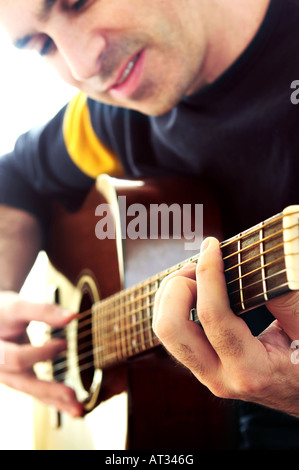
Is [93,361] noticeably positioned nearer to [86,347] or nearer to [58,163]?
[86,347]

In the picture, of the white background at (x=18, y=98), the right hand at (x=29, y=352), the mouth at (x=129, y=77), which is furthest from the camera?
the white background at (x=18, y=98)

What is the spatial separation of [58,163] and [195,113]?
449 millimetres

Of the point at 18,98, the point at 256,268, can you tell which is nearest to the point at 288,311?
the point at 256,268

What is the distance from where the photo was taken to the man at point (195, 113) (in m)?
0.56

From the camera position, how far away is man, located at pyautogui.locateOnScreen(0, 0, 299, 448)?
1.83 feet

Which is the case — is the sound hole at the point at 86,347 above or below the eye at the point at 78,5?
below

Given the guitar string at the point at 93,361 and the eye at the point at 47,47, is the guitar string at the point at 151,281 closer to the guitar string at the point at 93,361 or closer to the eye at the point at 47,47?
the guitar string at the point at 93,361

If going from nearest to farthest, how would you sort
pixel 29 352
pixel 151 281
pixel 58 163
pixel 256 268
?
pixel 256 268, pixel 151 281, pixel 29 352, pixel 58 163

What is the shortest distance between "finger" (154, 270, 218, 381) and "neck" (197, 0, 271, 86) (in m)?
0.44

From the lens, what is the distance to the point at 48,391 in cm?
99

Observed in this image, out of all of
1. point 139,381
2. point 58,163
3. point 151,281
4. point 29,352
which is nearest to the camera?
point 151,281

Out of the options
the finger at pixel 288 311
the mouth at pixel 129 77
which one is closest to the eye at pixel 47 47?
the mouth at pixel 129 77
